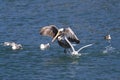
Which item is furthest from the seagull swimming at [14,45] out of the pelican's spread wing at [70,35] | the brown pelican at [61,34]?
the pelican's spread wing at [70,35]

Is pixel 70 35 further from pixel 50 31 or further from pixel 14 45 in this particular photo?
pixel 14 45

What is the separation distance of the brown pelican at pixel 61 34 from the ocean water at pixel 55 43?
574 millimetres

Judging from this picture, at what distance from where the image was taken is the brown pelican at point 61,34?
31.9 metres

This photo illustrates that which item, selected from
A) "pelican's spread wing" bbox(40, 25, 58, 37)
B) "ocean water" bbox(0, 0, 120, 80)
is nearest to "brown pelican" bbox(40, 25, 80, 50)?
"pelican's spread wing" bbox(40, 25, 58, 37)

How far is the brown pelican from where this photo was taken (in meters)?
31.9

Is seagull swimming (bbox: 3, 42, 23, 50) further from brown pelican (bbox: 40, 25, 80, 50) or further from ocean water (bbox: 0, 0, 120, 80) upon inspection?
brown pelican (bbox: 40, 25, 80, 50)

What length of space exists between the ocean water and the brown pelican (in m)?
0.57

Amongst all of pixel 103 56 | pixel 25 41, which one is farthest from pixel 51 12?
pixel 103 56

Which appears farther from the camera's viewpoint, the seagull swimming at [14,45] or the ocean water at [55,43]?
the seagull swimming at [14,45]

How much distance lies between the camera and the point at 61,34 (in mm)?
31828

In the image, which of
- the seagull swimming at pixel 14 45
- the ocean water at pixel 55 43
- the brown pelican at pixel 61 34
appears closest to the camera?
the ocean water at pixel 55 43

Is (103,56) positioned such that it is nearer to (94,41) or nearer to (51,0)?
(94,41)

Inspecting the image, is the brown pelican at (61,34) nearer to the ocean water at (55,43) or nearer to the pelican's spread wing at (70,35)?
the pelican's spread wing at (70,35)

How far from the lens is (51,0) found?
47.4 m
